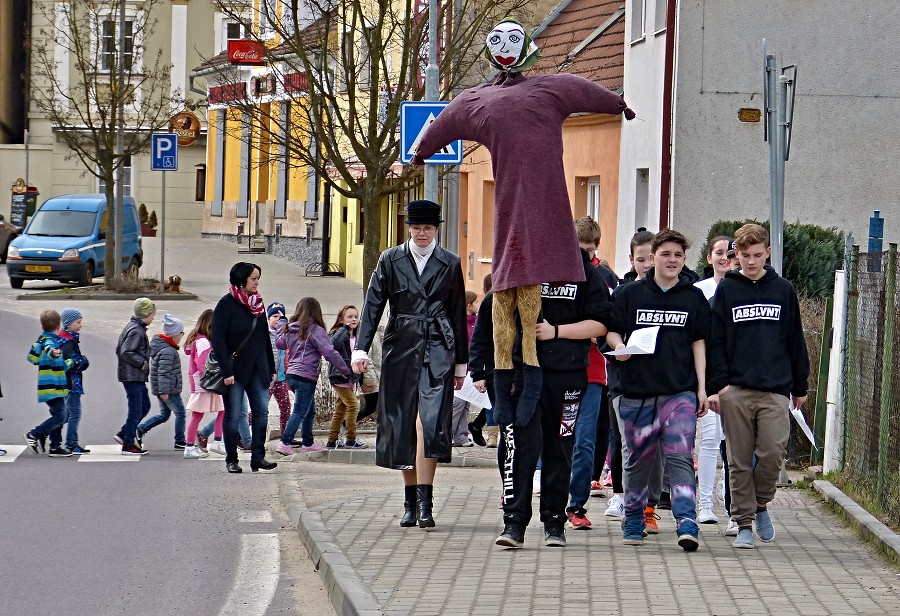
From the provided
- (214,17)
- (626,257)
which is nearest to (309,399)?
(626,257)

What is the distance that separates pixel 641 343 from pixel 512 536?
126cm

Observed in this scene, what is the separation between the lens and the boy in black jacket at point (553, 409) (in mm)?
8047

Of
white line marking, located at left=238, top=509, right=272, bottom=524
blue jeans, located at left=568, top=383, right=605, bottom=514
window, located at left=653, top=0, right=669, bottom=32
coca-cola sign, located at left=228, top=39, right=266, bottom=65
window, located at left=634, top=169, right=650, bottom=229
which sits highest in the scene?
coca-cola sign, located at left=228, top=39, right=266, bottom=65

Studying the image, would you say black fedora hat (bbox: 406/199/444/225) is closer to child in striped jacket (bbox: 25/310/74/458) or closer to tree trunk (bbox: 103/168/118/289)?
child in striped jacket (bbox: 25/310/74/458)

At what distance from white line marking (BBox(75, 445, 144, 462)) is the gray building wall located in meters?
9.78

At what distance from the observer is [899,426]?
9.69m

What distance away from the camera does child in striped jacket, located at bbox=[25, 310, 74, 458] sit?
14188mm

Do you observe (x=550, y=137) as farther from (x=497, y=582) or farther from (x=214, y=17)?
(x=214, y=17)

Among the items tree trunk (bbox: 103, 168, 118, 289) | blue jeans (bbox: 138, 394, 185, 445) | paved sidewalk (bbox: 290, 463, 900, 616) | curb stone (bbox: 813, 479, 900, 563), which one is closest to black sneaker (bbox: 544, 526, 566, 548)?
paved sidewalk (bbox: 290, 463, 900, 616)

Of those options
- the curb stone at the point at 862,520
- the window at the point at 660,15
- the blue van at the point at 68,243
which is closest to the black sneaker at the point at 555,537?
the curb stone at the point at 862,520

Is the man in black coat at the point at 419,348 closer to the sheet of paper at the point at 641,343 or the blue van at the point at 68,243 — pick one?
the sheet of paper at the point at 641,343

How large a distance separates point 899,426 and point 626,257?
1481 centimetres

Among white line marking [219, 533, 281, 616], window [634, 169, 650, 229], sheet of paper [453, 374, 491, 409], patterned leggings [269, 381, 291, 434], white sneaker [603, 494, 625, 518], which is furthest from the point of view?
window [634, 169, 650, 229]

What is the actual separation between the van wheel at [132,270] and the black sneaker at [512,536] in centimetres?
2530
